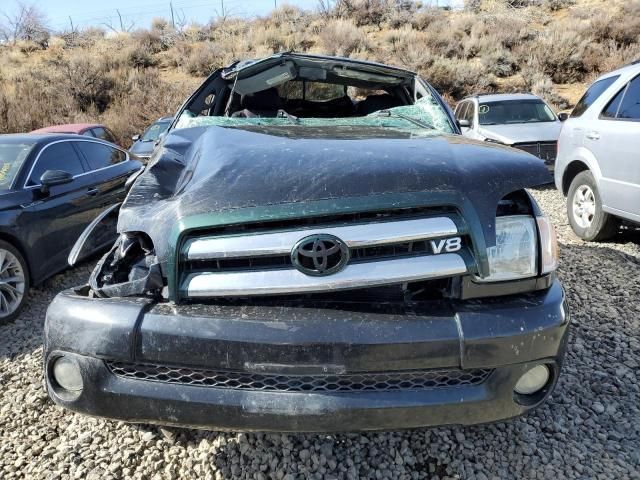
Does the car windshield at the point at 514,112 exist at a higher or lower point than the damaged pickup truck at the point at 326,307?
lower

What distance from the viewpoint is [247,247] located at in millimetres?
1721

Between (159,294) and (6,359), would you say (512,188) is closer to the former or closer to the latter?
(159,294)

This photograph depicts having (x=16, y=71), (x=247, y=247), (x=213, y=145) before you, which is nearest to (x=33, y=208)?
(x=213, y=145)

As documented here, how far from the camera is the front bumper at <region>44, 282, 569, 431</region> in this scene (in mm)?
1652

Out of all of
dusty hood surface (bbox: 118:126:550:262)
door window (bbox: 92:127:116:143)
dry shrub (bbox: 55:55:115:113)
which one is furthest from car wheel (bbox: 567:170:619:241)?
dry shrub (bbox: 55:55:115:113)

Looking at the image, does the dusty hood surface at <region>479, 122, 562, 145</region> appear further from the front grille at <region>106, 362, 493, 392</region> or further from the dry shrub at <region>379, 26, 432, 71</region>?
the dry shrub at <region>379, 26, 432, 71</region>

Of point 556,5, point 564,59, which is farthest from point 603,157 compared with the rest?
point 556,5

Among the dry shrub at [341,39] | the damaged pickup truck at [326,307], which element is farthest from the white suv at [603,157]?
the dry shrub at [341,39]

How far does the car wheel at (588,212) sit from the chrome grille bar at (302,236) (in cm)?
420

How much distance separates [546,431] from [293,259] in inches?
66.6

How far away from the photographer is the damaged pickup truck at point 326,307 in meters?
1.67

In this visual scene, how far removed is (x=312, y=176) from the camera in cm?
188

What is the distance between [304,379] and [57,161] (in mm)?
4440

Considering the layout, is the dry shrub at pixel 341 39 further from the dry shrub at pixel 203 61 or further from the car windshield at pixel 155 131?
the car windshield at pixel 155 131
